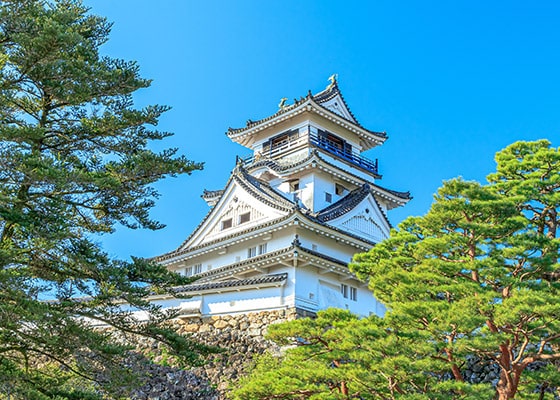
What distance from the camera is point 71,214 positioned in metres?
9.37

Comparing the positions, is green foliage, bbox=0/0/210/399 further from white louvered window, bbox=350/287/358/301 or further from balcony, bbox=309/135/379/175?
balcony, bbox=309/135/379/175

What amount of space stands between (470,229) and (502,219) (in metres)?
0.67

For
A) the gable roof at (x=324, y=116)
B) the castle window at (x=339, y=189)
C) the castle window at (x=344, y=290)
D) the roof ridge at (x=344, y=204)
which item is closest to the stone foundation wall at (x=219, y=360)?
the castle window at (x=344, y=290)

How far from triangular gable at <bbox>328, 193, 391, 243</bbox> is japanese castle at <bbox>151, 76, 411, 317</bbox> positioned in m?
0.04

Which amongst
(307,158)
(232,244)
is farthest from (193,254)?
(307,158)

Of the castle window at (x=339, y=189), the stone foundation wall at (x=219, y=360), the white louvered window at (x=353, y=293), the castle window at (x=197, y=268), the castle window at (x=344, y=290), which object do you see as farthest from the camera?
the castle window at (x=339, y=189)

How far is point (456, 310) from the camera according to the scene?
979cm

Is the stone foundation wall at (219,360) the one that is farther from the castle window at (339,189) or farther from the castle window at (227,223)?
the castle window at (339,189)

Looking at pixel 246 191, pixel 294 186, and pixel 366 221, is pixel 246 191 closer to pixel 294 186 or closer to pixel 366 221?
pixel 294 186

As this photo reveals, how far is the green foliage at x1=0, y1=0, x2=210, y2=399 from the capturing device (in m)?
8.38

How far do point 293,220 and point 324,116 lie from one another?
23.5 feet

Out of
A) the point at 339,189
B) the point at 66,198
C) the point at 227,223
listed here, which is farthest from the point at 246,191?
the point at 66,198

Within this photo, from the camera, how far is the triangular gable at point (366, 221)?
21.0 metres

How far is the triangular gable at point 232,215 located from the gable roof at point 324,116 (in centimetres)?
383
